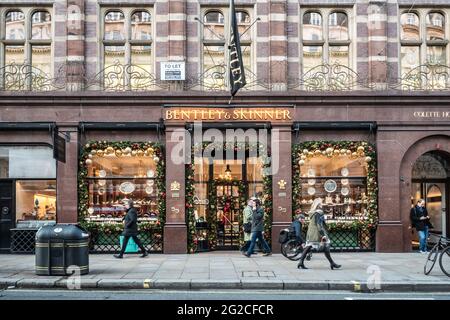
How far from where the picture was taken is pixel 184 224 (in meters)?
19.9

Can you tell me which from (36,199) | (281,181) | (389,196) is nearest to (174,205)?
(281,181)

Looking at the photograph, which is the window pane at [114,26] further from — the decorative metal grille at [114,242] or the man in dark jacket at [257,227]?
the man in dark jacket at [257,227]

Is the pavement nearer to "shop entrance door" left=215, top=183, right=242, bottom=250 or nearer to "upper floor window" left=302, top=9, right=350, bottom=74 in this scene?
"shop entrance door" left=215, top=183, right=242, bottom=250

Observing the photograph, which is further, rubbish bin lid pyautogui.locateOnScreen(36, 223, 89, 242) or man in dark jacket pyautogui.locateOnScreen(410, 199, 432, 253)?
man in dark jacket pyautogui.locateOnScreen(410, 199, 432, 253)

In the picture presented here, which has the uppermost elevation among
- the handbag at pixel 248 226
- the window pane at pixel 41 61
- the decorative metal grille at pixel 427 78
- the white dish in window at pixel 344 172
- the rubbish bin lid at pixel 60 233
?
the window pane at pixel 41 61

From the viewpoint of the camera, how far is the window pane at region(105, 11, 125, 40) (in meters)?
20.8

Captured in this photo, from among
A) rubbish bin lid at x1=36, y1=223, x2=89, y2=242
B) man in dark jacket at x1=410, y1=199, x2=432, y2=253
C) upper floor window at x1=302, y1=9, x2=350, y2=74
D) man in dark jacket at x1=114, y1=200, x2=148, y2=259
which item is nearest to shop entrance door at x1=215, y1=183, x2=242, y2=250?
man in dark jacket at x1=114, y1=200, x2=148, y2=259

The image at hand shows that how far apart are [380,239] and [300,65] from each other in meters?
6.53

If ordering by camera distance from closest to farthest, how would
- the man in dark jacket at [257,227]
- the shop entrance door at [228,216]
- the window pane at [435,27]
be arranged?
1. the man in dark jacket at [257,227]
2. the shop entrance door at [228,216]
3. the window pane at [435,27]

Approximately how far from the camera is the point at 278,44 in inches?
802

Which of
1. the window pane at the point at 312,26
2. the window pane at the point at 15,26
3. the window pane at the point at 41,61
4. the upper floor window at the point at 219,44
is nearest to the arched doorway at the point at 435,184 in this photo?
the window pane at the point at 312,26

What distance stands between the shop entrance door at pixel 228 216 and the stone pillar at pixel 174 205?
138 centimetres

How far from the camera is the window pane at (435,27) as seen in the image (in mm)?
21062

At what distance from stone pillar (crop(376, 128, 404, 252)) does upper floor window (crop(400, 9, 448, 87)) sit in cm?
268
